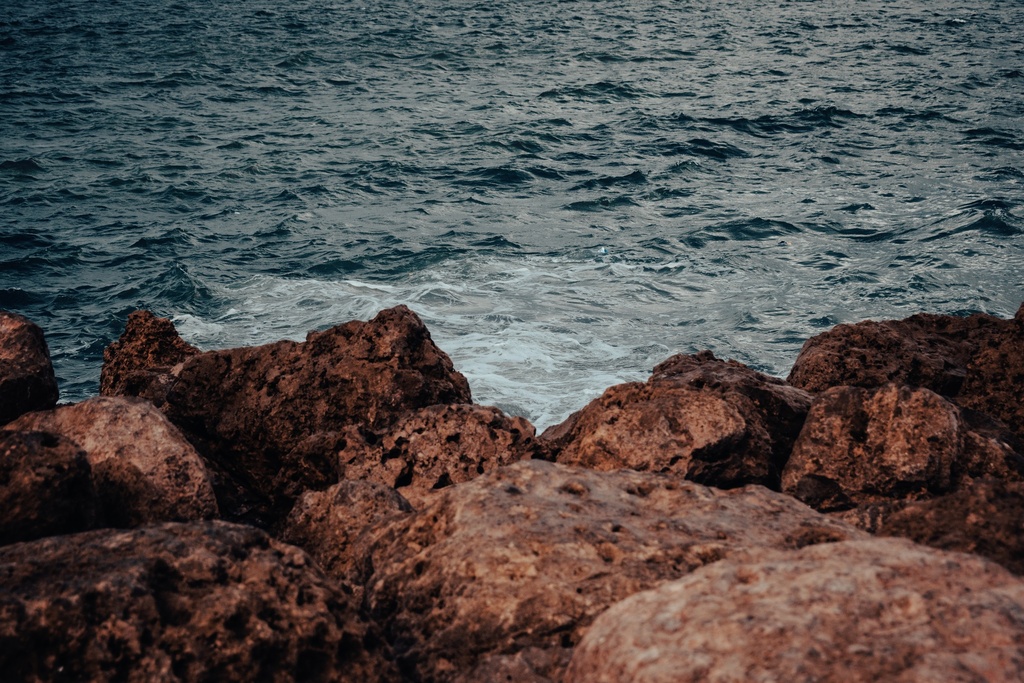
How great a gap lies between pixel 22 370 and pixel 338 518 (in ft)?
8.27

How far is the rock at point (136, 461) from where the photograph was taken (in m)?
4.84

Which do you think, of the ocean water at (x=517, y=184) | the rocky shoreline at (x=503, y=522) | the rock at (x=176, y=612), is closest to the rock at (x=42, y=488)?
the rocky shoreline at (x=503, y=522)

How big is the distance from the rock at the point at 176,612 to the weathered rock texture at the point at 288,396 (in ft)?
8.75

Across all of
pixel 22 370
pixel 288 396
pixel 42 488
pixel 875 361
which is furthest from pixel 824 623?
pixel 22 370

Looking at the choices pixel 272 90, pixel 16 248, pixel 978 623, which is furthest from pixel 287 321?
pixel 272 90

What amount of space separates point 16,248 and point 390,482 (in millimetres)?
13164

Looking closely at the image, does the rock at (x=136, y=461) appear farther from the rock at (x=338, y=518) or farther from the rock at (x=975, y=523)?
the rock at (x=975, y=523)

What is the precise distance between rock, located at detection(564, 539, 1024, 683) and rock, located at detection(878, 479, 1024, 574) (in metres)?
0.67

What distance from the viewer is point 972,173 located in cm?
1880

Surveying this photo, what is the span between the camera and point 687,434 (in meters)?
5.44

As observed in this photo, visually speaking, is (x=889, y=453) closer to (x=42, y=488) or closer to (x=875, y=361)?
(x=875, y=361)

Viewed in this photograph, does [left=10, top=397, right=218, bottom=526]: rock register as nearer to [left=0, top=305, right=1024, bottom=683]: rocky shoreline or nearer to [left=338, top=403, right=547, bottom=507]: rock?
[left=0, top=305, right=1024, bottom=683]: rocky shoreline

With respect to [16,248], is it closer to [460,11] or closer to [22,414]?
[22,414]

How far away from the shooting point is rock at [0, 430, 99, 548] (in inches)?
160
